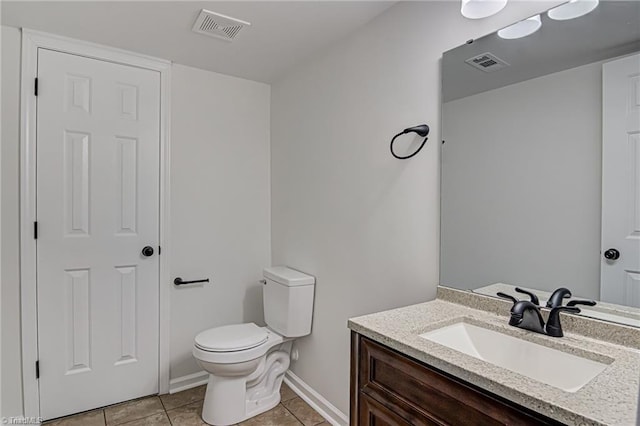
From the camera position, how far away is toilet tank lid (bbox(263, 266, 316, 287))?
2.26 m

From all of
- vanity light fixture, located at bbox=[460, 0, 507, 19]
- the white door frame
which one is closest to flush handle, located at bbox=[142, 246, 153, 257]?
the white door frame

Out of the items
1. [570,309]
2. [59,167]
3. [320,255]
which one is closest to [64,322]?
[59,167]

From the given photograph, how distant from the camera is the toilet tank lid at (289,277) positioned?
2.26 metres

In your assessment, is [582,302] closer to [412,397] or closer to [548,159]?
[548,159]

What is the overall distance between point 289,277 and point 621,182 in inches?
68.0

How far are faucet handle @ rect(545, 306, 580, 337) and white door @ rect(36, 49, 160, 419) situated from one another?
222cm

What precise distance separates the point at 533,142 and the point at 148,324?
240 cm

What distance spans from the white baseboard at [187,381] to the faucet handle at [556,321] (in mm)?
2271

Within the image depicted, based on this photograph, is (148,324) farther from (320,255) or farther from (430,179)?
(430,179)

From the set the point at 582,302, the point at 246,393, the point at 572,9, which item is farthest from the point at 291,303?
the point at 572,9

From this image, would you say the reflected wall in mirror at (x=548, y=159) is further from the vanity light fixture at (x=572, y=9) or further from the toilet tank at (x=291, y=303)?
the toilet tank at (x=291, y=303)

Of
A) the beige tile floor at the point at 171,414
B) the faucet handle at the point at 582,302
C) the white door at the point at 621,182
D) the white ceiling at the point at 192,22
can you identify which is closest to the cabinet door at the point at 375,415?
the faucet handle at the point at 582,302

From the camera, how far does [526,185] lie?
129 centimetres

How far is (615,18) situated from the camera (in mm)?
1080
